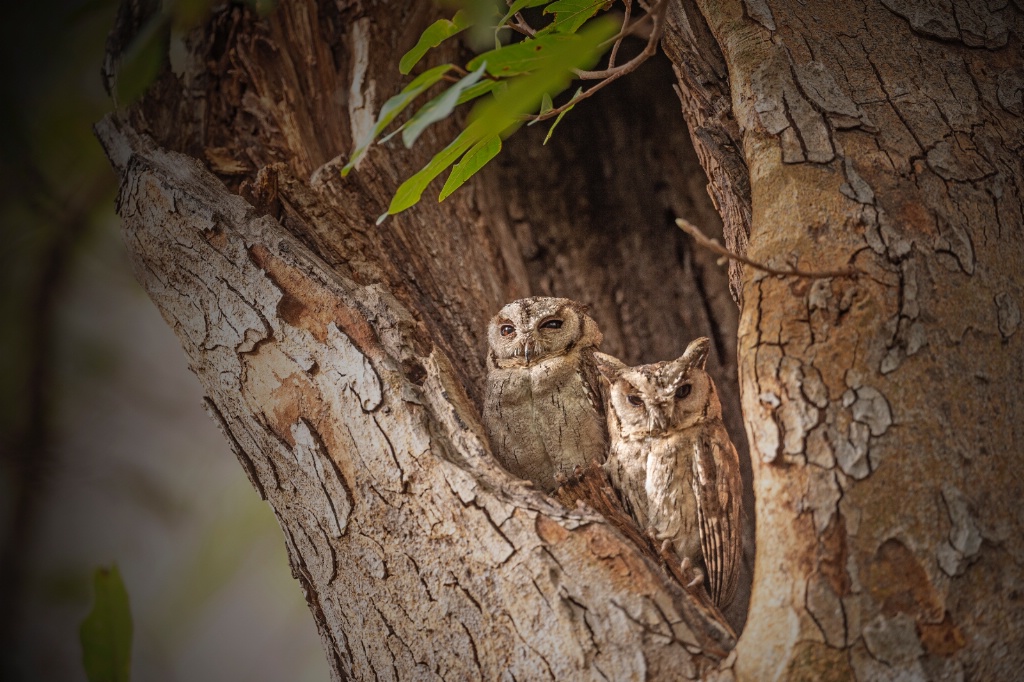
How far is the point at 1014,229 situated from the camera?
4.45 feet

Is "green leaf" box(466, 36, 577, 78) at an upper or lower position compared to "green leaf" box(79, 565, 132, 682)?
upper

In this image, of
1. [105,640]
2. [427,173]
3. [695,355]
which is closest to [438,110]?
[427,173]

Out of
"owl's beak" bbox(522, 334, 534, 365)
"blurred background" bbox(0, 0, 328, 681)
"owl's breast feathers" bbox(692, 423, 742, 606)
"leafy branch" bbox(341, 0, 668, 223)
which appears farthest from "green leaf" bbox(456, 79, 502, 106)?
"blurred background" bbox(0, 0, 328, 681)

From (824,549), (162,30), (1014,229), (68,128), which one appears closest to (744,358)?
(824,549)

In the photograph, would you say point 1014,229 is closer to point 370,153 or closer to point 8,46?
point 370,153

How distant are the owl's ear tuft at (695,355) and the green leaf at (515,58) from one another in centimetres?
100

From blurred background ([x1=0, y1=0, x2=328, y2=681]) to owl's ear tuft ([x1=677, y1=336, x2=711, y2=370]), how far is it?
1.75m

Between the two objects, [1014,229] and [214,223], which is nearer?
[1014,229]

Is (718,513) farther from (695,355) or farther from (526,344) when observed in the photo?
(526,344)

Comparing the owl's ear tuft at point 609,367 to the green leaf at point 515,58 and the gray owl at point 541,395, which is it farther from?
the green leaf at point 515,58

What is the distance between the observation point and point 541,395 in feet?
6.47

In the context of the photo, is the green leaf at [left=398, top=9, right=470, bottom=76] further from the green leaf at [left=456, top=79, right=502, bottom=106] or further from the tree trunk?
the tree trunk

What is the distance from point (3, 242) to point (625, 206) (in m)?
2.26

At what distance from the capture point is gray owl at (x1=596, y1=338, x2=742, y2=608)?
1784 millimetres
